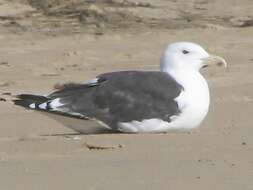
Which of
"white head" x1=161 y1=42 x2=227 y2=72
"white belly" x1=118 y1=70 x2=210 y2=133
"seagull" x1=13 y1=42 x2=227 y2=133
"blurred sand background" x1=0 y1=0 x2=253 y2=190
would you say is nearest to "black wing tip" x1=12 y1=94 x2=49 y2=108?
"seagull" x1=13 y1=42 x2=227 y2=133

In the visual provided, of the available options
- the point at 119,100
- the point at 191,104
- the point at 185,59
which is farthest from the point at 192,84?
the point at 119,100

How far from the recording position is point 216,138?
838 cm

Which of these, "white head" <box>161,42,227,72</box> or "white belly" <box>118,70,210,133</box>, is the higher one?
"white head" <box>161,42,227,72</box>

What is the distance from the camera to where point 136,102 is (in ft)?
29.6

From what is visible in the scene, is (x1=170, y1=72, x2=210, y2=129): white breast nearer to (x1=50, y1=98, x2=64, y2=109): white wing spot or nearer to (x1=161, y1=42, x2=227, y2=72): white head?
(x1=161, y1=42, x2=227, y2=72): white head

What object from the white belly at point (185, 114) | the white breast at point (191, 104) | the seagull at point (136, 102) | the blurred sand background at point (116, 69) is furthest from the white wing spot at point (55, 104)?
the white breast at point (191, 104)

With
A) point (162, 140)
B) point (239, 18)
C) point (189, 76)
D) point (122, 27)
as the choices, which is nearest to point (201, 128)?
point (189, 76)

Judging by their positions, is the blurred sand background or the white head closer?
the blurred sand background

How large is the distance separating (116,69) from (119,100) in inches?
195

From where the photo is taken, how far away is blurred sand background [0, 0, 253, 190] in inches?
276

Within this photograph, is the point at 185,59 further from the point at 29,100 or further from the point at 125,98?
the point at 29,100

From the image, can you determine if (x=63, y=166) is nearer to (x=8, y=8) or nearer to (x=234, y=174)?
(x=234, y=174)

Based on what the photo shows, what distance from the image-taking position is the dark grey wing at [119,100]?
8.96 m

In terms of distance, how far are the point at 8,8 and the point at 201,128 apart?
391 inches
